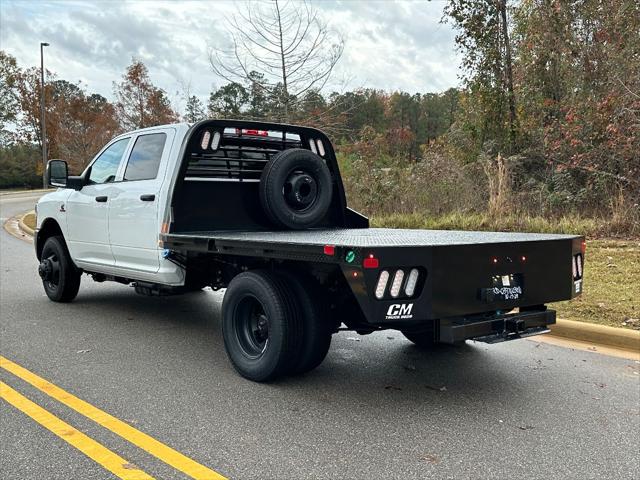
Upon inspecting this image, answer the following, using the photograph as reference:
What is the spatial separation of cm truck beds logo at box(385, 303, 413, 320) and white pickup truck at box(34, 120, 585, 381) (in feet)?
0.03

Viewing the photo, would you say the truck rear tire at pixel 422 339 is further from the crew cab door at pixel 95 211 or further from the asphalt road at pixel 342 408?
the crew cab door at pixel 95 211

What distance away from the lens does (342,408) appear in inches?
166

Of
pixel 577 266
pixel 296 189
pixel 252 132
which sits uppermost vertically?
pixel 252 132

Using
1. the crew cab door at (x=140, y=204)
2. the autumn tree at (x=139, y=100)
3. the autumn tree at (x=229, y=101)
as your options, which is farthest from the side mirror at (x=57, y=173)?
the autumn tree at (x=139, y=100)

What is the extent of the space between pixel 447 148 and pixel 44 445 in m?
16.2

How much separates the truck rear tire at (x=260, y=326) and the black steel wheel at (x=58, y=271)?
3582mm

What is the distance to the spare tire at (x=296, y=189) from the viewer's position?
6.06 metres

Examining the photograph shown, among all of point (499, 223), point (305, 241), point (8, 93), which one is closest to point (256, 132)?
point (305, 241)

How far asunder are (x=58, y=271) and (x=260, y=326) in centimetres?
408

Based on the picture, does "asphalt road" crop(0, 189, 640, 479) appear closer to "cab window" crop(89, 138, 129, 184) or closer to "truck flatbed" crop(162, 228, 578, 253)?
"truck flatbed" crop(162, 228, 578, 253)

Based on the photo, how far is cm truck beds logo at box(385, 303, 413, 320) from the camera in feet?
12.4

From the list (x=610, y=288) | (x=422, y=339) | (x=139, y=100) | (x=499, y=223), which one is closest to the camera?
(x=422, y=339)

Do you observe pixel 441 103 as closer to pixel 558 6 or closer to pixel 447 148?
pixel 447 148

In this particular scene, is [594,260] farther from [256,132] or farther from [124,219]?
[124,219]
